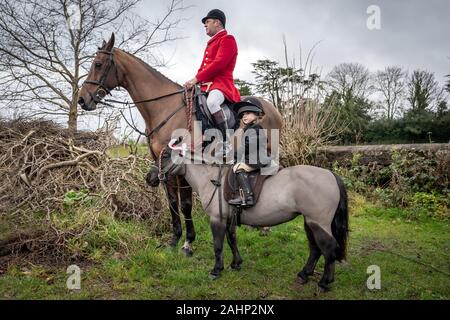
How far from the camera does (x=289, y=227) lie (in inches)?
254

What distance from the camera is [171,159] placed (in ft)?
13.5

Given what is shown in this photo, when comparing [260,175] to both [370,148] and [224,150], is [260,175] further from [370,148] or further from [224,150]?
[370,148]

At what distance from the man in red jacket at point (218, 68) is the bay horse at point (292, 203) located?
2.97 ft

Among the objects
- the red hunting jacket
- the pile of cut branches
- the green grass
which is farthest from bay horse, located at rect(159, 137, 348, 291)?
the pile of cut branches

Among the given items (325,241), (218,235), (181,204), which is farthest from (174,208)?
(325,241)

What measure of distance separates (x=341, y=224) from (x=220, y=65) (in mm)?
2627

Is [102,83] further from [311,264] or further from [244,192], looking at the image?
[311,264]

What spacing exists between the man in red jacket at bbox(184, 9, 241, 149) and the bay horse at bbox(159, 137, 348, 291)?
0.90 metres

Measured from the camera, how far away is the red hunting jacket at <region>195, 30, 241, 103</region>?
4.75 metres

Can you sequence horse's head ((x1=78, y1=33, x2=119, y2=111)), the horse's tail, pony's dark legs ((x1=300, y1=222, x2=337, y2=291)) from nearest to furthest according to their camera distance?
pony's dark legs ((x1=300, y1=222, x2=337, y2=291))
the horse's tail
horse's head ((x1=78, y1=33, x2=119, y2=111))

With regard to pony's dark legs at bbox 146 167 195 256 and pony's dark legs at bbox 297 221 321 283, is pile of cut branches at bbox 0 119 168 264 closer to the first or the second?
pony's dark legs at bbox 146 167 195 256

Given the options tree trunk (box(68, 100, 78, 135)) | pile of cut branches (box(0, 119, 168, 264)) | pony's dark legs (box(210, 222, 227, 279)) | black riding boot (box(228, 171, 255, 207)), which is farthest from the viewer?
tree trunk (box(68, 100, 78, 135))

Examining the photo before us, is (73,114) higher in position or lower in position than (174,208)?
higher
